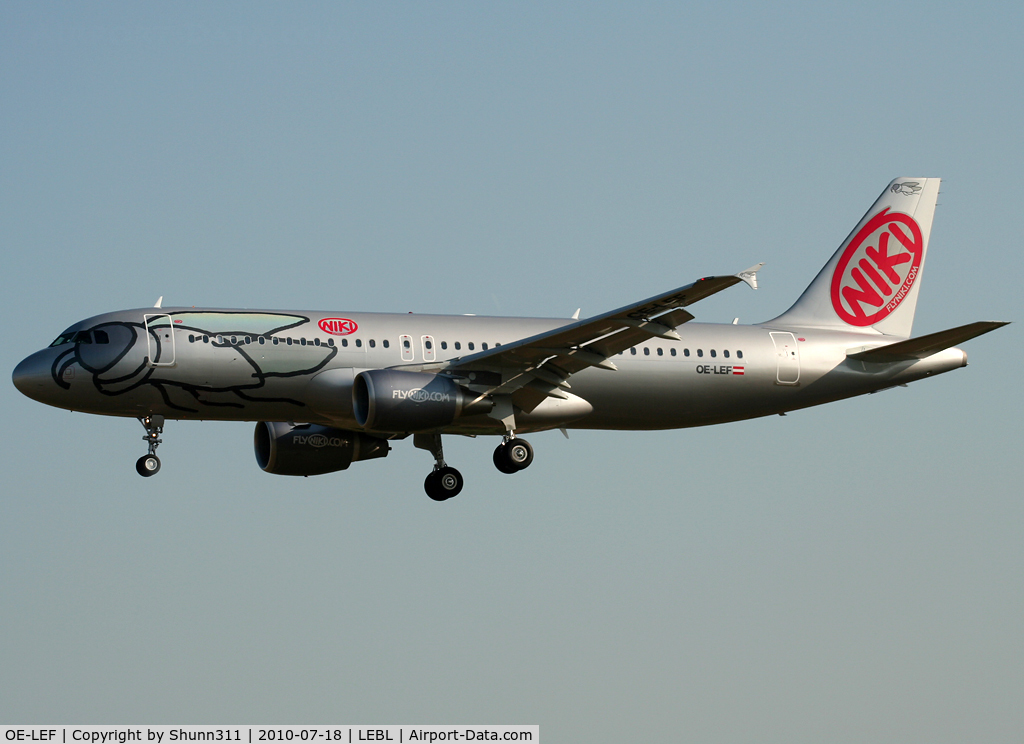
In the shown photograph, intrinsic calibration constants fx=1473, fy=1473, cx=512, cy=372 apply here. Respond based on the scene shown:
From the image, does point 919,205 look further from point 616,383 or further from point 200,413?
point 200,413

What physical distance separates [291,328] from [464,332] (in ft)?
15.0

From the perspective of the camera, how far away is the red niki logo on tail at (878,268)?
145ft

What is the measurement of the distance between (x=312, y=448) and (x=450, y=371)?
244 inches

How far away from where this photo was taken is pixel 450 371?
3731cm

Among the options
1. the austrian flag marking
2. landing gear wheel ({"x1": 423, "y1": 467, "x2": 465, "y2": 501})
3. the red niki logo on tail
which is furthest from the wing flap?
the red niki logo on tail

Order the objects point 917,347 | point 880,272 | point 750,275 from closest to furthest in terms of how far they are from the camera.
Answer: point 750,275, point 917,347, point 880,272

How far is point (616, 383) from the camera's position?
1542 inches

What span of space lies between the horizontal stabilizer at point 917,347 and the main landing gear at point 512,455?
10.0 m

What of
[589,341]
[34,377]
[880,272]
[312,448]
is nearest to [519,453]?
[589,341]

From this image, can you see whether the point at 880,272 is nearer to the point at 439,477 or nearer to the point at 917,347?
the point at 917,347

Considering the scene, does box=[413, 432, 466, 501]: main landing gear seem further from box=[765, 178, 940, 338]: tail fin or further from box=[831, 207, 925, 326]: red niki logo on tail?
box=[831, 207, 925, 326]: red niki logo on tail

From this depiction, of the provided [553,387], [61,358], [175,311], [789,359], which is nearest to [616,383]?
[553,387]

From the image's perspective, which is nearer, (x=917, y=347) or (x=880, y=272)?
(x=917, y=347)

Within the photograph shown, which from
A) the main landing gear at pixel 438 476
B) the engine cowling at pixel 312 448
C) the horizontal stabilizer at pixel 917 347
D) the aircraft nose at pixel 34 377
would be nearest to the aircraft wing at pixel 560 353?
the main landing gear at pixel 438 476
